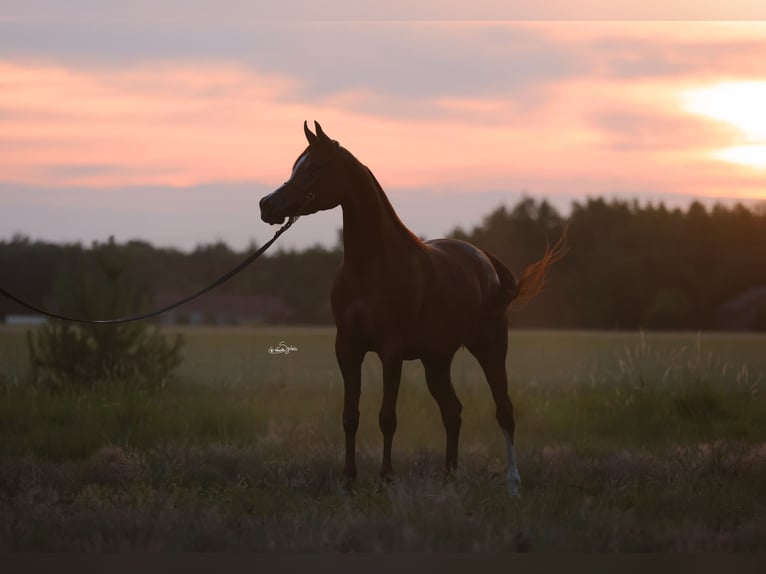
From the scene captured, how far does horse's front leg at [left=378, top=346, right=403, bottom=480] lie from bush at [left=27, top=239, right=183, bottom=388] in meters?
7.78

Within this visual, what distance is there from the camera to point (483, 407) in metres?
→ 14.3

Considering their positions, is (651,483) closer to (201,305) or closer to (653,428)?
(653,428)

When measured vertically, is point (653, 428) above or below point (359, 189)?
below

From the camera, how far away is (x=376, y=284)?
8.02 metres

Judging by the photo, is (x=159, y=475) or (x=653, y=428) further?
(x=653, y=428)

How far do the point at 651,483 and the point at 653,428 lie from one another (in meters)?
4.36

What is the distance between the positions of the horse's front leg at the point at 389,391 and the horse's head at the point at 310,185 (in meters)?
1.23

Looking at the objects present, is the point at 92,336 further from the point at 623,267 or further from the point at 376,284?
the point at 623,267

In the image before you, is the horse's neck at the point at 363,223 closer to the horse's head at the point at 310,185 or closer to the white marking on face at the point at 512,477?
the horse's head at the point at 310,185

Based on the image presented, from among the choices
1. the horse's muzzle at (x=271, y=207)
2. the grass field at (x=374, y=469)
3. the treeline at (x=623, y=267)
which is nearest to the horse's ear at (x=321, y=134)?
the horse's muzzle at (x=271, y=207)

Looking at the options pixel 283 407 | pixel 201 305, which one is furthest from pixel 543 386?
pixel 201 305

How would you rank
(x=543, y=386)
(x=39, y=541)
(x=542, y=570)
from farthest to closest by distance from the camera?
(x=543, y=386) < (x=39, y=541) < (x=542, y=570)

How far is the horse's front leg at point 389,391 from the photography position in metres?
7.99

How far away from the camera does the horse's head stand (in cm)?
782
